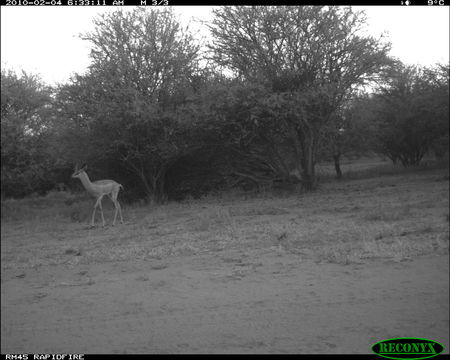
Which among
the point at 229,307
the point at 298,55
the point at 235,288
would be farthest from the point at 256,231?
the point at 298,55

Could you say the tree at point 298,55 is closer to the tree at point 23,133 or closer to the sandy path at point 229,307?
the tree at point 23,133

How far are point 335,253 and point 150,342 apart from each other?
3849mm

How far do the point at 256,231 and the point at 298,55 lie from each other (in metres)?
11.5

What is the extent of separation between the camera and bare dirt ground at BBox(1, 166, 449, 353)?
4691 millimetres

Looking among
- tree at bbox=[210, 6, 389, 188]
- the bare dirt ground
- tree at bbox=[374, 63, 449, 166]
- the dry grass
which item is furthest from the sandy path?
tree at bbox=[374, 63, 449, 166]

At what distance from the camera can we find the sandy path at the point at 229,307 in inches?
182

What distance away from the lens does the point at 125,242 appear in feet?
34.3

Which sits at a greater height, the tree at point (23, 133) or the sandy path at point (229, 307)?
the tree at point (23, 133)

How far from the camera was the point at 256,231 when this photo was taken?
414 inches

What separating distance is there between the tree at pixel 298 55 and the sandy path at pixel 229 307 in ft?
41.5

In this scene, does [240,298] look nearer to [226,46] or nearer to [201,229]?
[201,229]

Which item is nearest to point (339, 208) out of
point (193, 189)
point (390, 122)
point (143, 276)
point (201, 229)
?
point (201, 229)

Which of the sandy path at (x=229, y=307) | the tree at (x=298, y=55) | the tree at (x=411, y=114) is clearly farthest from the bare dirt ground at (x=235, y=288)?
the tree at (x=411, y=114)

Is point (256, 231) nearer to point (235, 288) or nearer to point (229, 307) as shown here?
point (235, 288)
